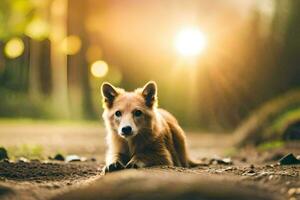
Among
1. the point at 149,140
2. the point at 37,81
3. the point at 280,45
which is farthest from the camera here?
the point at 37,81

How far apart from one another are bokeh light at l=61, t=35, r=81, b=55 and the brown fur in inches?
1008

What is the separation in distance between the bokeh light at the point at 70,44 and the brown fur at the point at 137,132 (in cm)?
2561

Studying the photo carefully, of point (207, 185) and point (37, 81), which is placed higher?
point (37, 81)

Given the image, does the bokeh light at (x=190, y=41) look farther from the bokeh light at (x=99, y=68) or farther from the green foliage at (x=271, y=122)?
the green foliage at (x=271, y=122)

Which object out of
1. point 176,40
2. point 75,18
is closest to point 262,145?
point 176,40

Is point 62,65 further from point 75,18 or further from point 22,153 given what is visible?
point 22,153

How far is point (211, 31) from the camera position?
92.1 ft

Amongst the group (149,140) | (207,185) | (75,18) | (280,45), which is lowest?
(207,185)

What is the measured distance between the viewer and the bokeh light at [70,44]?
1380 inches

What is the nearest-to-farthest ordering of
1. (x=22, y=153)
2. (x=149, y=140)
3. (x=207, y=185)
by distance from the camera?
(x=207, y=185) < (x=149, y=140) < (x=22, y=153)

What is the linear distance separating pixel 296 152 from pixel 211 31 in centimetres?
1496

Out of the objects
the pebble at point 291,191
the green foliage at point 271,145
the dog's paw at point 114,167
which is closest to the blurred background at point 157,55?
the green foliage at point 271,145

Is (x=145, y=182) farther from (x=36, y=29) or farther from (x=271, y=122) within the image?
(x=36, y=29)

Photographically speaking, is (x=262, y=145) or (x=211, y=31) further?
(x=211, y=31)
